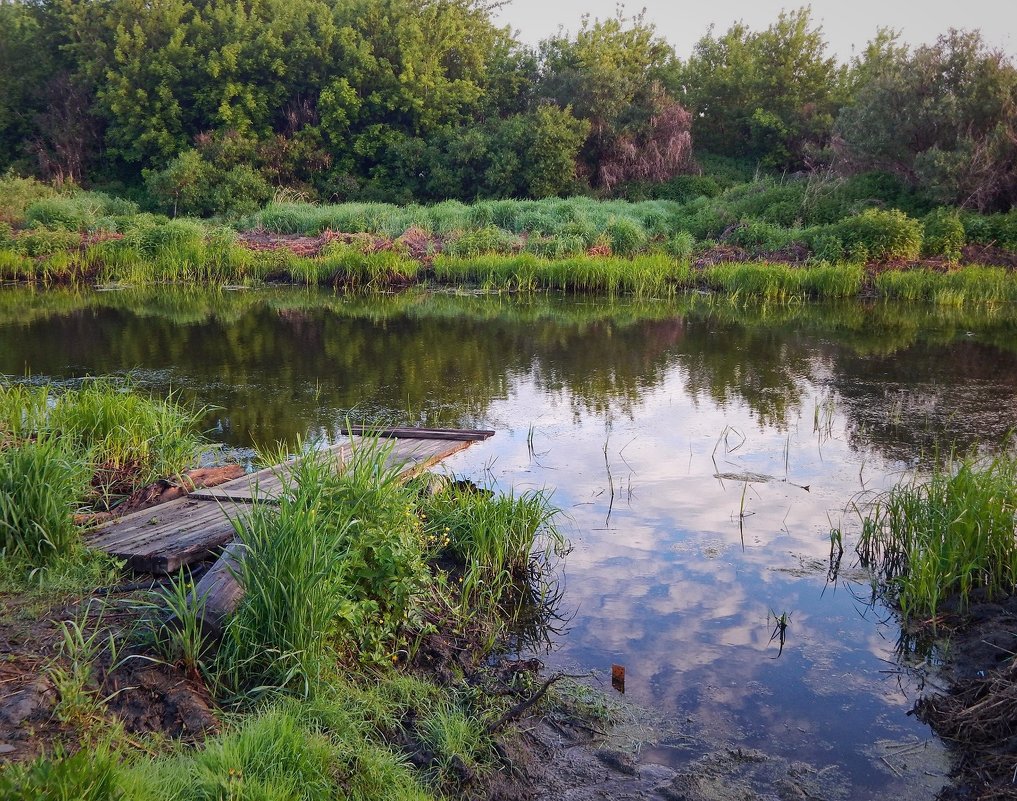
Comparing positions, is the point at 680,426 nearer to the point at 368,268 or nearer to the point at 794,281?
the point at 794,281

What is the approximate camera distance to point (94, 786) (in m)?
2.31

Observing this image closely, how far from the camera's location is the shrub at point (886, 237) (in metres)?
19.4

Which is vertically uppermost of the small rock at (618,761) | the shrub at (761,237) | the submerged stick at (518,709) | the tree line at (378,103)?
the tree line at (378,103)

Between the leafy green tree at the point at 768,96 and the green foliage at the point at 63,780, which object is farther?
the leafy green tree at the point at 768,96

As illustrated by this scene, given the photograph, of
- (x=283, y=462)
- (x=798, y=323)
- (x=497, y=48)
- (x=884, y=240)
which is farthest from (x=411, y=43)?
(x=283, y=462)

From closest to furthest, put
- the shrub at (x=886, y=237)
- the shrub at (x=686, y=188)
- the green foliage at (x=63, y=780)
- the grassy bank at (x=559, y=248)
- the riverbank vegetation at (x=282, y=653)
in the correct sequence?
the green foliage at (x=63, y=780)
the riverbank vegetation at (x=282, y=653)
the grassy bank at (x=559, y=248)
the shrub at (x=886, y=237)
the shrub at (x=686, y=188)

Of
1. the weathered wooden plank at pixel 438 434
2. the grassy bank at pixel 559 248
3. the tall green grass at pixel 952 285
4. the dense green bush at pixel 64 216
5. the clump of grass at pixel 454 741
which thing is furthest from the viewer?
the dense green bush at pixel 64 216

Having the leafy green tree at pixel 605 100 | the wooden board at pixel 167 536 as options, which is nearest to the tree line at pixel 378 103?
the leafy green tree at pixel 605 100

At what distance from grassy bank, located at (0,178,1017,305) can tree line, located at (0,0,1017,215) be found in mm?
7439

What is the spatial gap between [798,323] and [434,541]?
1167cm

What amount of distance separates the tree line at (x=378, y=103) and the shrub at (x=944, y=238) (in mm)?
11908

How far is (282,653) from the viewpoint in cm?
355

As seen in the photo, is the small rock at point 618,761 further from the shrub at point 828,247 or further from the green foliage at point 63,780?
the shrub at point 828,247

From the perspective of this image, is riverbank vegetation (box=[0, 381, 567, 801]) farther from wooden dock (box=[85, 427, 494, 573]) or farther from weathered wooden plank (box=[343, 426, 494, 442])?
weathered wooden plank (box=[343, 426, 494, 442])
